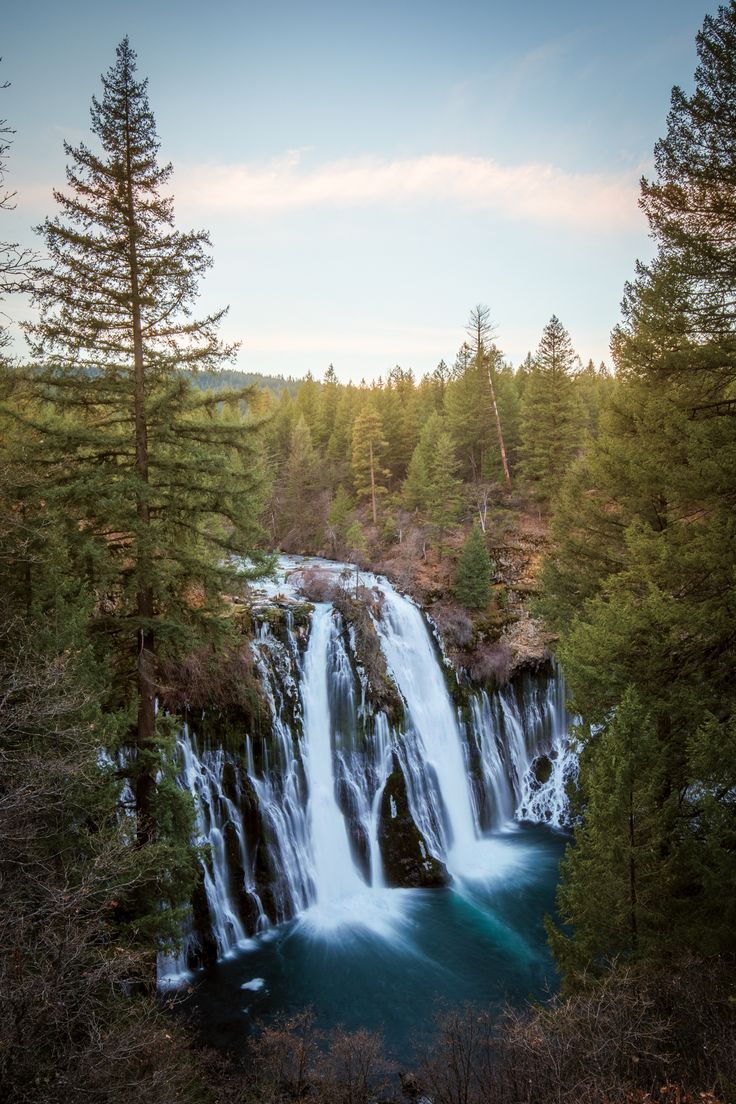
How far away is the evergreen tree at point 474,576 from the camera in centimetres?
2377

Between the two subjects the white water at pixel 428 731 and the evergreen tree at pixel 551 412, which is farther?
the evergreen tree at pixel 551 412

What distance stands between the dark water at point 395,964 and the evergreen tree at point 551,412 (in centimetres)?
2130

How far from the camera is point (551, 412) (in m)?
31.4

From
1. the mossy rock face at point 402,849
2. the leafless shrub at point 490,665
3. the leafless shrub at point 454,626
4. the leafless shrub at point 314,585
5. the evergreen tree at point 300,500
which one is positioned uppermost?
the evergreen tree at point 300,500

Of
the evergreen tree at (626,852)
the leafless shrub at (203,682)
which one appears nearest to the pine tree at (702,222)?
the evergreen tree at (626,852)

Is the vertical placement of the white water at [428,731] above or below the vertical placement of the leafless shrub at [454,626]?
below

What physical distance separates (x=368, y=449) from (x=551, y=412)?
13444 millimetres

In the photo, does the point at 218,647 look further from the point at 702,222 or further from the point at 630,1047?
the point at 702,222

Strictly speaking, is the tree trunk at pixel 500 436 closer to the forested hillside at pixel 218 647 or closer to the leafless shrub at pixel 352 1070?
the forested hillside at pixel 218 647

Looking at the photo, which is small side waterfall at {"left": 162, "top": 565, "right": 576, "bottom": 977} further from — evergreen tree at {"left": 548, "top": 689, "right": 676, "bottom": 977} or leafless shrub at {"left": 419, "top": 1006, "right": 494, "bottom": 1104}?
evergreen tree at {"left": 548, "top": 689, "right": 676, "bottom": 977}

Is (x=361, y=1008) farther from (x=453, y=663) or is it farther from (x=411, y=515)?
(x=411, y=515)

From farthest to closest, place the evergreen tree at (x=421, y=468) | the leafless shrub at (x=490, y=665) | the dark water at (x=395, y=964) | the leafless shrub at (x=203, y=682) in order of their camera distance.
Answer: the evergreen tree at (x=421, y=468), the leafless shrub at (x=490, y=665), the leafless shrub at (x=203, y=682), the dark water at (x=395, y=964)

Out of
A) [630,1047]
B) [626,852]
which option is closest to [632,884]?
[626,852]

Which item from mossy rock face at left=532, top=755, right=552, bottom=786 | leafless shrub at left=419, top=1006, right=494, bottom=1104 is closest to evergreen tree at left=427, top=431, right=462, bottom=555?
mossy rock face at left=532, top=755, right=552, bottom=786
